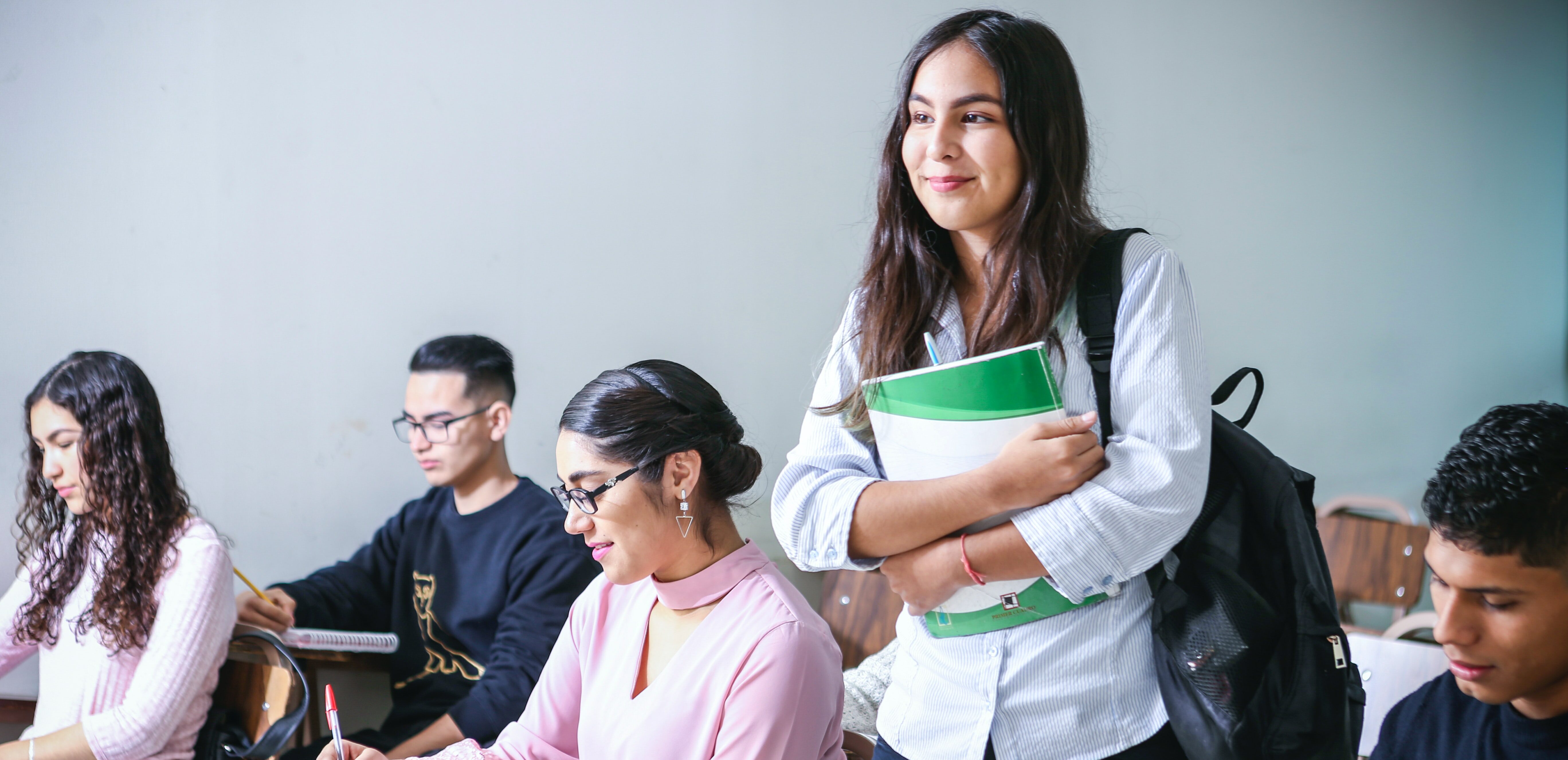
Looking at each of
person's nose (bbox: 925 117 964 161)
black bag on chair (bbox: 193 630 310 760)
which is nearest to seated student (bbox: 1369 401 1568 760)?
person's nose (bbox: 925 117 964 161)

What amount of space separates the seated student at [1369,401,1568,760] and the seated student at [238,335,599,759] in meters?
1.60

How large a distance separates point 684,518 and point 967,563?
0.48m

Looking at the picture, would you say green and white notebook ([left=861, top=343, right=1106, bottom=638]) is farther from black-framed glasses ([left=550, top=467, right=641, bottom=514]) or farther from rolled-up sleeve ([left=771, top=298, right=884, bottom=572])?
black-framed glasses ([left=550, top=467, right=641, bottom=514])

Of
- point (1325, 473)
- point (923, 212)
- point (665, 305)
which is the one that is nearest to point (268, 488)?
point (665, 305)

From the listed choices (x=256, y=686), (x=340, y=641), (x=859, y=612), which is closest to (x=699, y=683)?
(x=256, y=686)

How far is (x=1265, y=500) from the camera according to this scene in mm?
1021

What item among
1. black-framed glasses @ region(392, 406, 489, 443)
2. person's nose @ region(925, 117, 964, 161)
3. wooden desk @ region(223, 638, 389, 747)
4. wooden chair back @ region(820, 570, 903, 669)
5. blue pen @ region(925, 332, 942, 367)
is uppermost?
person's nose @ region(925, 117, 964, 161)

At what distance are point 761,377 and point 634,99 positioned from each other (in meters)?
0.83

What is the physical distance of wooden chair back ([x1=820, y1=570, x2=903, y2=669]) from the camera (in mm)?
2910

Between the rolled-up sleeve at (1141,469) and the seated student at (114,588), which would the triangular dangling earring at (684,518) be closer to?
the rolled-up sleeve at (1141,469)

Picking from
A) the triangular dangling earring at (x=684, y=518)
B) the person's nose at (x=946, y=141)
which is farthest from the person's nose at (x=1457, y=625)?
the triangular dangling earring at (x=684, y=518)

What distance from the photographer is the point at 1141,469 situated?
3.22 feet

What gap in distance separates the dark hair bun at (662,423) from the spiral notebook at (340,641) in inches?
41.4

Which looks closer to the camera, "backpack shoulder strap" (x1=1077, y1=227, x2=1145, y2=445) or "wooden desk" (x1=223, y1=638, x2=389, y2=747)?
"backpack shoulder strap" (x1=1077, y1=227, x2=1145, y2=445)
